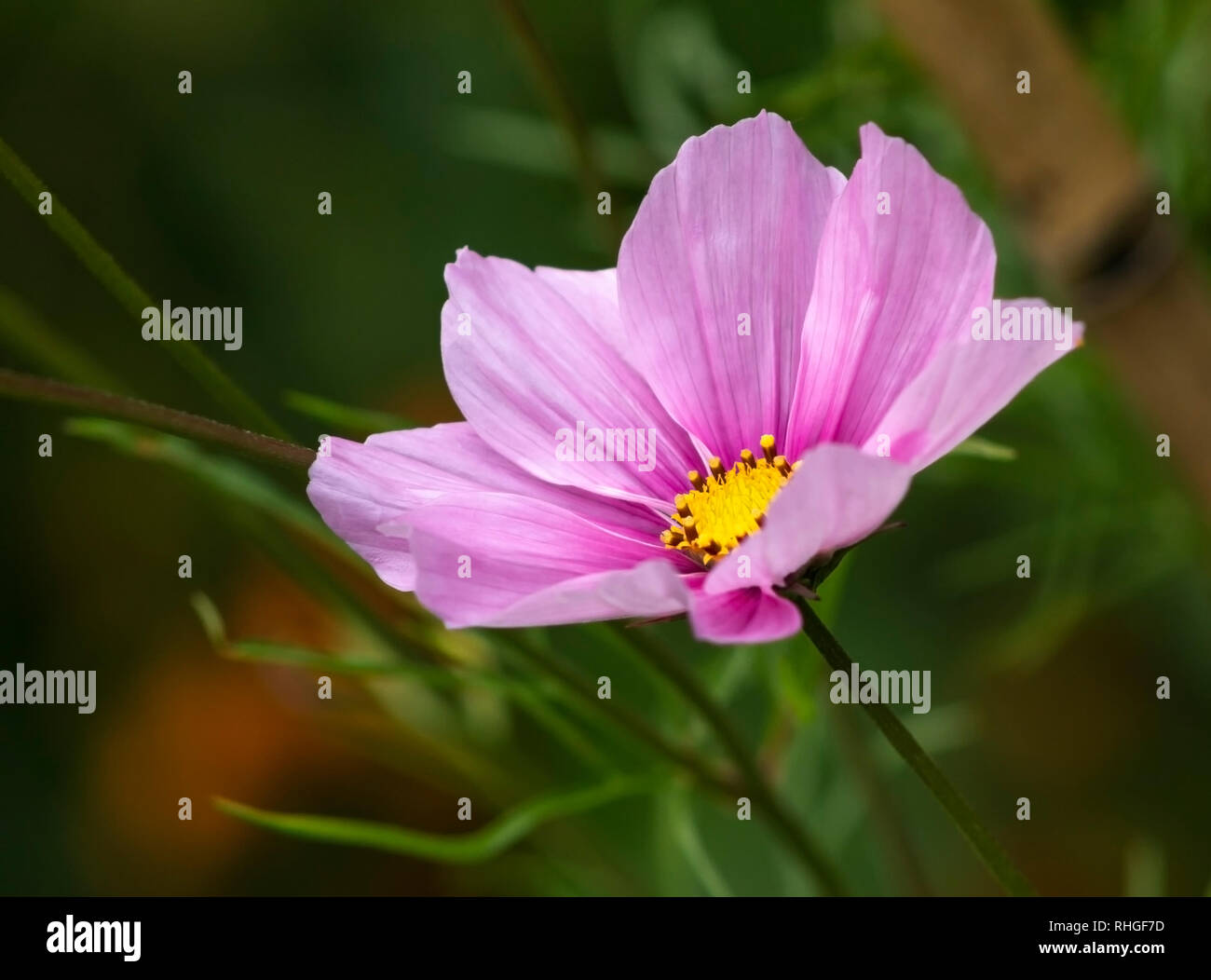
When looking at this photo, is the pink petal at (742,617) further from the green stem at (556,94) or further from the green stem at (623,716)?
the green stem at (556,94)

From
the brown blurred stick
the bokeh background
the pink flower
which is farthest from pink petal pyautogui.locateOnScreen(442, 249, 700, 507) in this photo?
the bokeh background

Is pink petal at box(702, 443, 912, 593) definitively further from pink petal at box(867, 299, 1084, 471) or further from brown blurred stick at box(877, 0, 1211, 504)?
brown blurred stick at box(877, 0, 1211, 504)

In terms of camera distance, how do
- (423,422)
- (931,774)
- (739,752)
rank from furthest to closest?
Answer: (423,422) → (739,752) → (931,774)

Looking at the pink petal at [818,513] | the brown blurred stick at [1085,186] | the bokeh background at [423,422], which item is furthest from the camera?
the bokeh background at [423,422]

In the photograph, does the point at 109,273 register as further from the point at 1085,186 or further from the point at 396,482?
the point at 1085,186

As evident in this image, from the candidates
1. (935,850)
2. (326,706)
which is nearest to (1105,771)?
(935,850)

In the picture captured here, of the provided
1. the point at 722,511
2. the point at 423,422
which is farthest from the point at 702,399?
the point at 423,422

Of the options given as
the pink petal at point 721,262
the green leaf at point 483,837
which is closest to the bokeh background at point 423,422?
the green leaf at point 483,837
